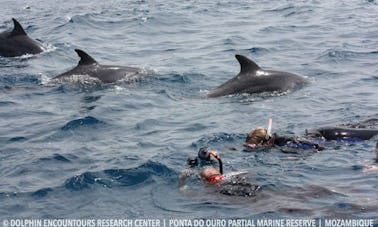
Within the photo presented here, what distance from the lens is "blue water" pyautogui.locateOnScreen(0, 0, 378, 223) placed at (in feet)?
33.2

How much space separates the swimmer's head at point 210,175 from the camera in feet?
34.2

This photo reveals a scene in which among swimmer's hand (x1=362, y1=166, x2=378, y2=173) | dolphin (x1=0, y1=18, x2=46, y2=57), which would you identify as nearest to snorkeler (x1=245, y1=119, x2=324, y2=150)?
swimmer's hand (x1=362, y1=166, x2=378, y2=173)

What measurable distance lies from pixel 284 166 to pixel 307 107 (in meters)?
4.31

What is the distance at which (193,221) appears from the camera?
937cm

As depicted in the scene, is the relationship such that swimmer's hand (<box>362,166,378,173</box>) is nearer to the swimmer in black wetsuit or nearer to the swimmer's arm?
the swimmer in black wetsuit

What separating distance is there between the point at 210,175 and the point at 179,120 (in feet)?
15.4

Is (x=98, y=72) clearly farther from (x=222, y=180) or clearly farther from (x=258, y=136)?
(x=222, y=180)

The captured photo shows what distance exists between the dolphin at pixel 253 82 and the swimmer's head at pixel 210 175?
6.35 metres

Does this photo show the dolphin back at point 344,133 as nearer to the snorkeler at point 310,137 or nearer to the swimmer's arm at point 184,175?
the snorkeler at point 310,137

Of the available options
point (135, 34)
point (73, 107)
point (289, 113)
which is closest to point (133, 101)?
point (73, 107)

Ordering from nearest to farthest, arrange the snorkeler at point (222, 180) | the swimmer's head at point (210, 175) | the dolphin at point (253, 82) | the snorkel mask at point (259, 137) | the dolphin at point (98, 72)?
1. the snorkeler at point (222, 180)
2. the swimmer's head at point (210, 175)
3. the snorkel mask at point (259, 137)
4. the dolphin at point (253, 82)
5. the dolphin at point (98, 72)

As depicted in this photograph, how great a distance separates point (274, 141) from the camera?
12.2m

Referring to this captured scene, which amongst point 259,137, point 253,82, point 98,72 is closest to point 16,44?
point 98,72

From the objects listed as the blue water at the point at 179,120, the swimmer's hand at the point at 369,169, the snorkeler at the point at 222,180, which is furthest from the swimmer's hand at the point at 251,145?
the swimmer's hand at the point at 369,169
